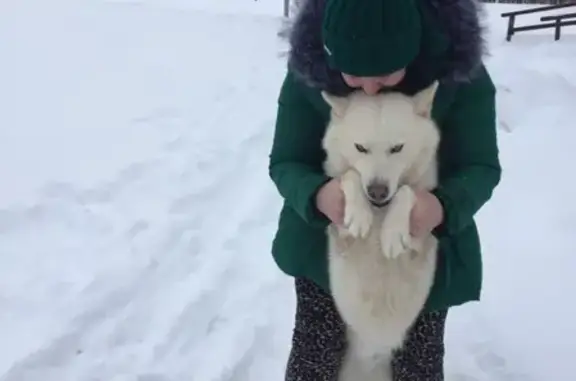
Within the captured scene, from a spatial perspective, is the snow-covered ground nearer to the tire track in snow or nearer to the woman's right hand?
the tire track in snow

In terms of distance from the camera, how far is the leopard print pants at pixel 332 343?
6.68ft

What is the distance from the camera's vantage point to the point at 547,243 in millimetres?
4059

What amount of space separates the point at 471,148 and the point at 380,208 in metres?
0.34

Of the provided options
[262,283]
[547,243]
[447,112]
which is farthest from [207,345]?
[547,243]

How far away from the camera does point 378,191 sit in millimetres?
1646

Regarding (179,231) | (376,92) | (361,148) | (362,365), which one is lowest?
(179,231)

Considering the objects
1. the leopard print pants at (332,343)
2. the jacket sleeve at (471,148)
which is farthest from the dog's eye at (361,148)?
the leopard print pants at (332,343)

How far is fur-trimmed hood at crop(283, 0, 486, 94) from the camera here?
1.71 meters


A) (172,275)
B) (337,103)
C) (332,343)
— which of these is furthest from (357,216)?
(172,275)

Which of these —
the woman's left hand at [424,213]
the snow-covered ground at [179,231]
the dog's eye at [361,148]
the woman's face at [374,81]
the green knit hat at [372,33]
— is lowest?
the snow-covered ground at [179,231]

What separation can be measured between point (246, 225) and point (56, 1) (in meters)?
8.47

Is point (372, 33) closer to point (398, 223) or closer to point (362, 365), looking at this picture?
point (398, 223)

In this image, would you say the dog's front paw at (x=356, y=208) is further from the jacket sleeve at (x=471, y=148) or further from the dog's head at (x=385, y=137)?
the jacket sleeve at (x=471, y=148)

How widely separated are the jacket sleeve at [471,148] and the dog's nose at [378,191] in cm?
19
